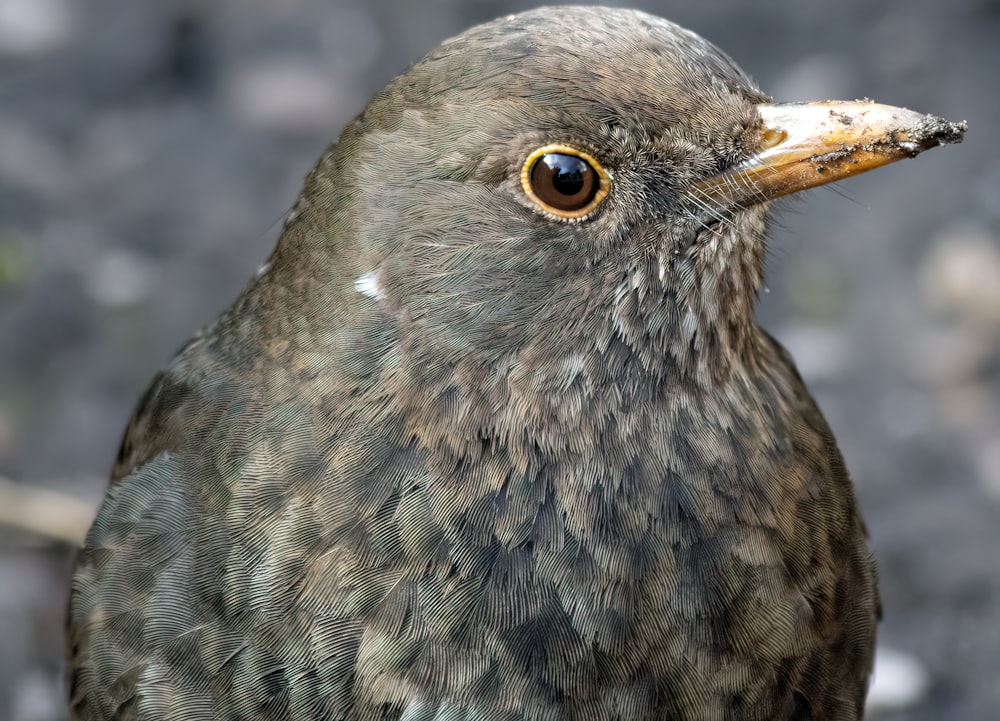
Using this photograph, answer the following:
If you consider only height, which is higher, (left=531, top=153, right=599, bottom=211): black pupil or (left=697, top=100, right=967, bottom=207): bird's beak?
(left=697, top=100, right=967, bottom=207): bird's beak

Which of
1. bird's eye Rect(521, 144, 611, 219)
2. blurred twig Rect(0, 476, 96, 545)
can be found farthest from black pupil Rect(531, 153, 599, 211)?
blurred twig Rect(0, 476, 96, 545)

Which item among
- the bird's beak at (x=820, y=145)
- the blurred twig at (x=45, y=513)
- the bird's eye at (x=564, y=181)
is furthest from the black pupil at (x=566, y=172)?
the blurred twig at (x=45, y=513)

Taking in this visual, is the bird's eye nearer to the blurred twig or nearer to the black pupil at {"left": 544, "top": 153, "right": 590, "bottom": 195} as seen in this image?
the black pupil at {"left": 544, "top": 153, "right": 590, "bottom": 195}

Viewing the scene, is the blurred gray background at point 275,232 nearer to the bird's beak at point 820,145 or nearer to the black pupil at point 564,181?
the bird's beak at point 820,145

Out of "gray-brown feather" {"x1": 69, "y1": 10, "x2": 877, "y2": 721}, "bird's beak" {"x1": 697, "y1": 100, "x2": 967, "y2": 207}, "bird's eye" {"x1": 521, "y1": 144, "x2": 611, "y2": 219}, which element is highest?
"bird's beak" {"x1": 697, "y1": 100, "x2": 967, "y2": 207}

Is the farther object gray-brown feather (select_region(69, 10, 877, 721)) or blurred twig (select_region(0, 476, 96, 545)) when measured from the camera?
blurred twig (select_region(0, 476, 96, 545))

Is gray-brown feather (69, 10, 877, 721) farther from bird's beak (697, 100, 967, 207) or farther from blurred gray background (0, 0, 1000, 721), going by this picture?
blurred gray background (0, 0, 1000, 721)

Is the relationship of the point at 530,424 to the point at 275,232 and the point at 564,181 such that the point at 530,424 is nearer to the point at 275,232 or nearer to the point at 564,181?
the point at 564,181
